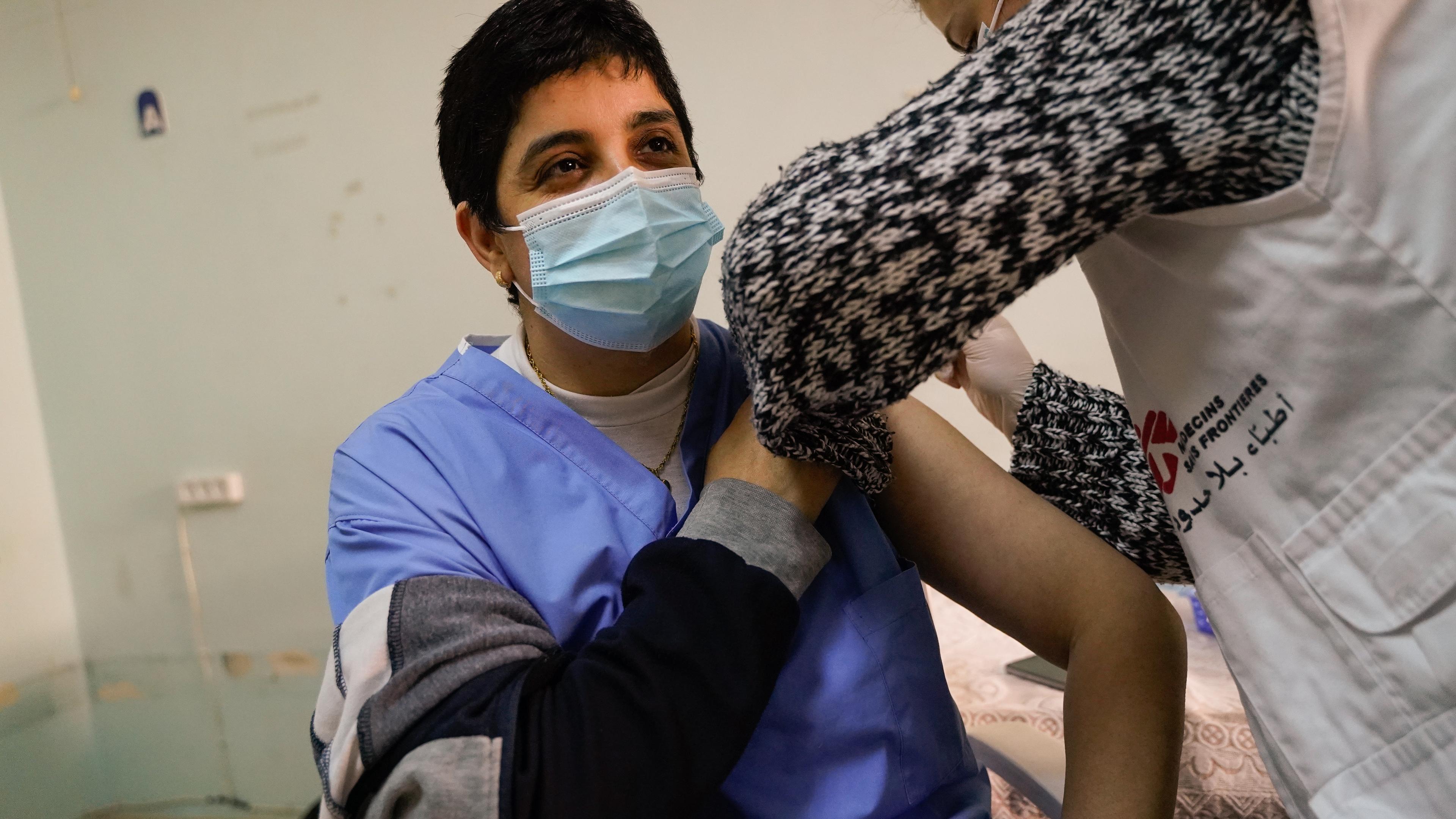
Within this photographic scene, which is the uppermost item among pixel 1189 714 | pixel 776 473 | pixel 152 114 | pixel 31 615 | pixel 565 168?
pixel 152 114

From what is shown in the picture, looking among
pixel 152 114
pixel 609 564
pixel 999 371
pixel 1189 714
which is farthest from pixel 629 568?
pixel 152 114

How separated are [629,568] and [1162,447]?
0.53m

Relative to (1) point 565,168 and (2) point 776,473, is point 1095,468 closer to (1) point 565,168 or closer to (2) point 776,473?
(2) point 776,473

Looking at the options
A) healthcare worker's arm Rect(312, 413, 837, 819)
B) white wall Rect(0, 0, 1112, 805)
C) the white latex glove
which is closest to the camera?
healthcare worker's arm Rect(312, 413, 837, 819)

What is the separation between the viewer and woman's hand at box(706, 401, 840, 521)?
3.00 ft

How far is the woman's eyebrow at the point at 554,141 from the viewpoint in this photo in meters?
1.08

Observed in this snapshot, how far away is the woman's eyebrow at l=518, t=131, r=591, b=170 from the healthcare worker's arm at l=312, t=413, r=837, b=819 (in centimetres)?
57

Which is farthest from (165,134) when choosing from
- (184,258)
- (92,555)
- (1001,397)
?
(1001,397)

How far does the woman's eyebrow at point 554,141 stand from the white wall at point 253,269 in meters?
1.17

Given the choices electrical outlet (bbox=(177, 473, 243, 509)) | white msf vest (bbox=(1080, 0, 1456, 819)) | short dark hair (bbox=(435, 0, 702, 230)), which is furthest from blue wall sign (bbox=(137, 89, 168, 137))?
white msf vest (bbox=(1080, 0, 1456, 819))

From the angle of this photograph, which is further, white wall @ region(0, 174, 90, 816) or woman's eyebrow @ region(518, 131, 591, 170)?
white wall @ region(0, 174, 90, 816)

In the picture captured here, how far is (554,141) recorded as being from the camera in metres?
1.09

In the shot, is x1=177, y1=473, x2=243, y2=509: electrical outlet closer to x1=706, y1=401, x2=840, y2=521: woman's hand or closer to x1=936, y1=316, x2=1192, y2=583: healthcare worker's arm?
x1=706, y1=401, x2=840, y2=521: woman's hand

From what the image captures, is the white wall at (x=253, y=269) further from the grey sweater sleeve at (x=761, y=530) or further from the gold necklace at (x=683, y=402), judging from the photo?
the grey sweater sleeve at (x=761, y=530)
